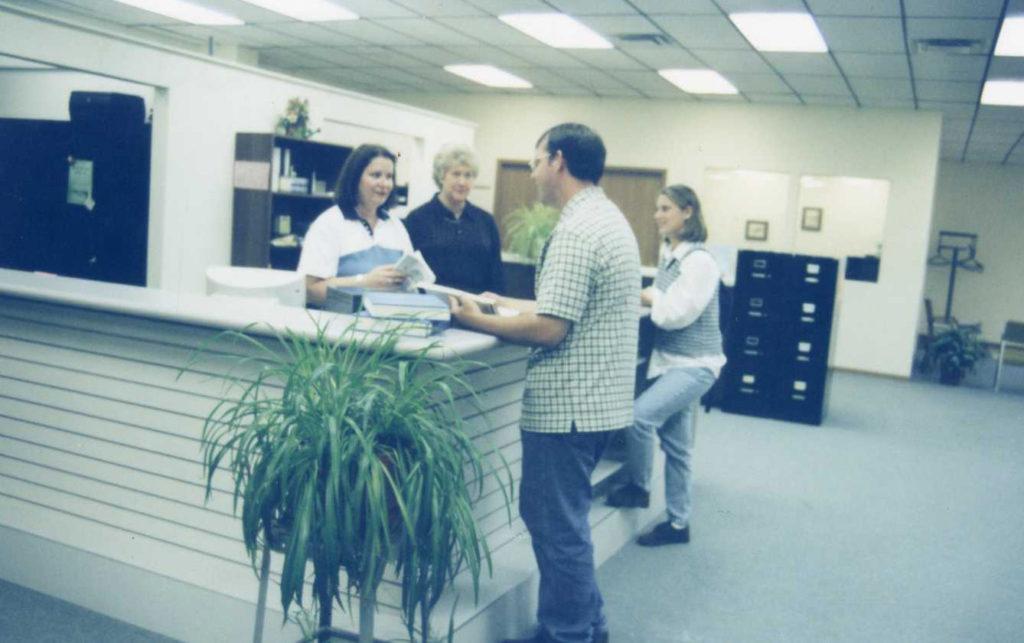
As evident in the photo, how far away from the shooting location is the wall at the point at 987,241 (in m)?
12.1

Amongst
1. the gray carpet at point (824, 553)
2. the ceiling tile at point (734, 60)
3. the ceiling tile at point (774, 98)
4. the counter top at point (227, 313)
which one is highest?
the ceiling tile at point (774, 98)

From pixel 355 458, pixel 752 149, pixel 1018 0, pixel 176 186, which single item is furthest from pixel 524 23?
pixel 355 458

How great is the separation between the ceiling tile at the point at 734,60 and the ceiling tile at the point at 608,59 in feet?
1.97

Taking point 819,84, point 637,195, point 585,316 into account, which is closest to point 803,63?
point 819,84

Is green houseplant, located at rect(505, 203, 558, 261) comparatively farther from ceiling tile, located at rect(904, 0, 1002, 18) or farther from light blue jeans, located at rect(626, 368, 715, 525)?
light blue jeans, located at rect(626, 368, 715, 525)

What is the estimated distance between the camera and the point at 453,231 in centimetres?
320

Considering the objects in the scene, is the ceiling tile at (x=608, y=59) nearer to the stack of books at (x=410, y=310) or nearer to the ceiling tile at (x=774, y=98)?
the ceiling tile at (x=774, y=98)

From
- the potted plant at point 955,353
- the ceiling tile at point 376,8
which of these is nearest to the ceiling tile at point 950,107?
the potted plant at point 955,353

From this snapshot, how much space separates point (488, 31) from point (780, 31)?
202 cm

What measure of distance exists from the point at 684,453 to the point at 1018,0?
305cm

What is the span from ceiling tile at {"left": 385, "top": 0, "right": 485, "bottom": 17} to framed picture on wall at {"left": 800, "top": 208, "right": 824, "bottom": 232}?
232 inches

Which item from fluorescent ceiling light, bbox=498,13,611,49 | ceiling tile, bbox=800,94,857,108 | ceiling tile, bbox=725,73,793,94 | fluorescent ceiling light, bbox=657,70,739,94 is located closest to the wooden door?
fluorescent ceiling light, bbox=657,70,739,94

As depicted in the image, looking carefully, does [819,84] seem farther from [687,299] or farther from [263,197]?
[687,299]

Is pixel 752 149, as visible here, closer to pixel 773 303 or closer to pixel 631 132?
pixel 631 132
